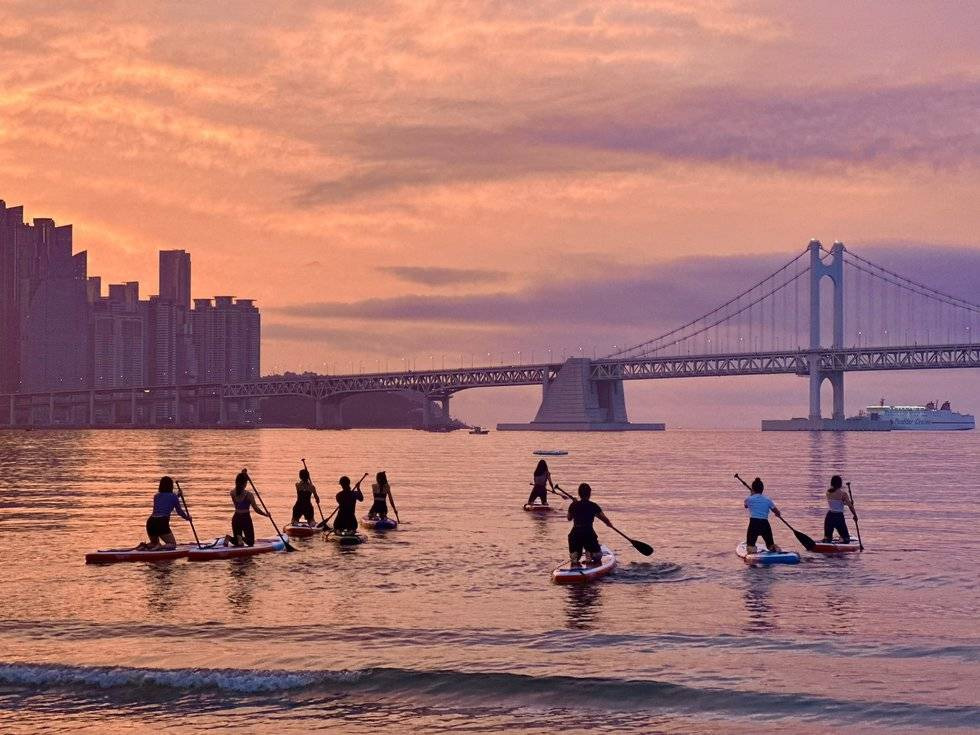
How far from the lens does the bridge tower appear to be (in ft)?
558

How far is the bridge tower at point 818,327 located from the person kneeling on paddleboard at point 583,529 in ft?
499

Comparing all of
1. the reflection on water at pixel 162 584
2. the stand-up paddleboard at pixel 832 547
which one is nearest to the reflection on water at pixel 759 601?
the stand-up paddleboard at pixel 832 547

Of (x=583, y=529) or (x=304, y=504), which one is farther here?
(x=304, y=504)

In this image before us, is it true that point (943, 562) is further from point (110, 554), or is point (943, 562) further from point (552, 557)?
point (110, 554)

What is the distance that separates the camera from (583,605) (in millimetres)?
18969

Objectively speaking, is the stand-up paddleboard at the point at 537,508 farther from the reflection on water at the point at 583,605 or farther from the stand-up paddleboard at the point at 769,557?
the reflection on water at the point at 583,605

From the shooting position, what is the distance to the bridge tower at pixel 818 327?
17012cm

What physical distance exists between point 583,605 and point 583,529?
2381 millimetres

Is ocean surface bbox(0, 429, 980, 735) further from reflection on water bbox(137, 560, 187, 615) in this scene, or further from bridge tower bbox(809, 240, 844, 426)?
bridge tower bbox(809, 240, 844, 426)

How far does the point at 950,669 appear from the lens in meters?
14.7

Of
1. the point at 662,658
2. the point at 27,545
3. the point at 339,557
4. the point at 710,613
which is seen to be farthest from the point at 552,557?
the point at 27,545

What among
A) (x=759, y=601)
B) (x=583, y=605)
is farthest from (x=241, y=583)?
(x=759, y=601)

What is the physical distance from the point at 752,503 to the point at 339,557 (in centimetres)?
792

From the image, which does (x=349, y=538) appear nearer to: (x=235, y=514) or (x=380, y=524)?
(x=235, y=514)
